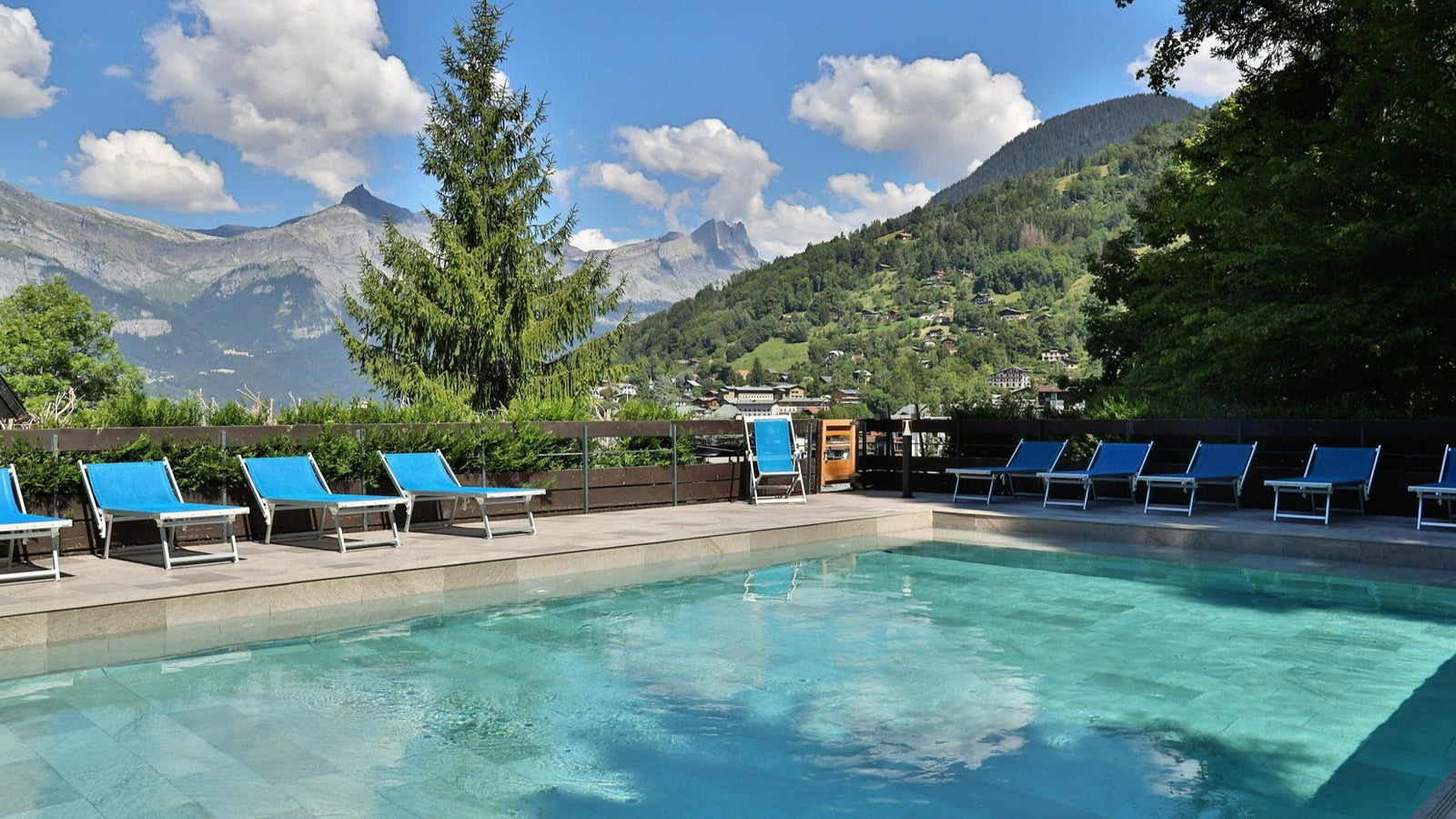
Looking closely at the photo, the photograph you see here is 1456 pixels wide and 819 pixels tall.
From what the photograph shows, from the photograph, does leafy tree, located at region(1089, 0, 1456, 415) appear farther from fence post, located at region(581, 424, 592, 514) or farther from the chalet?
the chalet

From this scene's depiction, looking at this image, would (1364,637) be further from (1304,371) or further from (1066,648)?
(1304,371)

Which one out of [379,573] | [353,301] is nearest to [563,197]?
[353,301]

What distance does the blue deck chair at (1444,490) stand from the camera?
26.6ft

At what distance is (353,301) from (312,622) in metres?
19.0

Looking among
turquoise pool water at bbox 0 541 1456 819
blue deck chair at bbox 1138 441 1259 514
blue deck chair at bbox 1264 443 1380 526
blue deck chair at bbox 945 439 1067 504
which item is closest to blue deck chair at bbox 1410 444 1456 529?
blue deck chair at bbox 1264 443 1380 526

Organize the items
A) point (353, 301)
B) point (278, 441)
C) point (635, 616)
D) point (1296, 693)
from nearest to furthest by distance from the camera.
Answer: point (1296, 693) < point (635, 616) < point (278, 441) < point (353, 301)

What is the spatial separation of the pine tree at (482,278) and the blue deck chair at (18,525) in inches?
649

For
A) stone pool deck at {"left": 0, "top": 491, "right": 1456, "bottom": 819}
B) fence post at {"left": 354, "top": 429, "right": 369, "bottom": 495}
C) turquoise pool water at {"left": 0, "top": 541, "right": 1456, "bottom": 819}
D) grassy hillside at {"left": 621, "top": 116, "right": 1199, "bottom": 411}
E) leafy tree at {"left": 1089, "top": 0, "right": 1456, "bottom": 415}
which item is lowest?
turquoise pool water at {"left": 0, "top": 541, "right": 1456, "bottom": 819}

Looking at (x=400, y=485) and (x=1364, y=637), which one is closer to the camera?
(x=1364, y=637)

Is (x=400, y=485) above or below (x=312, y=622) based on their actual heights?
above

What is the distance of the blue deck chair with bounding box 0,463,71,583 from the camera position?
5.55 meters

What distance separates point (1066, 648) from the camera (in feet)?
16.9

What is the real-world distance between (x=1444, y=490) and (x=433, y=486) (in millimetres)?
7941

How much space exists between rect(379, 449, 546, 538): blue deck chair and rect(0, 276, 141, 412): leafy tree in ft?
124
